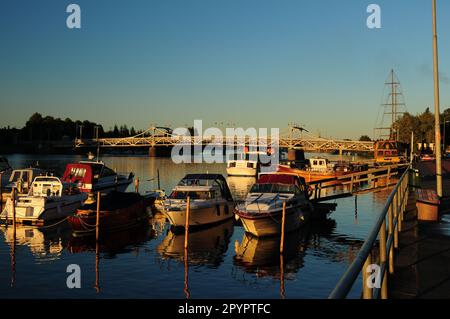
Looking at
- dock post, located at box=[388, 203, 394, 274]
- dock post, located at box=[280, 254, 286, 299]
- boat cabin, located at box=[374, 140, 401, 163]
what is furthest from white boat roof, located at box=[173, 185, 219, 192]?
boat cabin, located at box=[374, 140, 401, 163]

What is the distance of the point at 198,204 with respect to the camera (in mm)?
31219

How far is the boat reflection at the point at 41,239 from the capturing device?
999 inches

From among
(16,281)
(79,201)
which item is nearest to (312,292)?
(16,281)

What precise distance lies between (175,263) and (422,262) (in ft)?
45.5

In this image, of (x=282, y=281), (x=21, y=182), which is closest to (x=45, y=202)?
(x=21, y=182)

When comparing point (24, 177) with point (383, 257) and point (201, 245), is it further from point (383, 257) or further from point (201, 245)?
point (383, 257)

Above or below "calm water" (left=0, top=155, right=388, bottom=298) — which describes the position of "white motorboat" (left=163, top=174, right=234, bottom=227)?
above

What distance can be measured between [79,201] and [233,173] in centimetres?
→ 5730

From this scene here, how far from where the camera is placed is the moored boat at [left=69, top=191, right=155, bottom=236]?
29.7m

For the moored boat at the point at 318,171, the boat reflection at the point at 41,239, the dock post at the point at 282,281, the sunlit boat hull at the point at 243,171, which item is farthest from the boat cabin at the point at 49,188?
the sunlit boat hull at the point at 243,171

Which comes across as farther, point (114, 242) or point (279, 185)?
point (279, 185)

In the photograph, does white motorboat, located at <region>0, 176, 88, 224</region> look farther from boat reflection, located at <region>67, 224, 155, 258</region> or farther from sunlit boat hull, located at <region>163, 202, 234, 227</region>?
sunlit boat hull, located at <region>163, 202, 234, 227</region>

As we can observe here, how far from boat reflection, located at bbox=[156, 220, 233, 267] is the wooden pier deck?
33.2 ft
